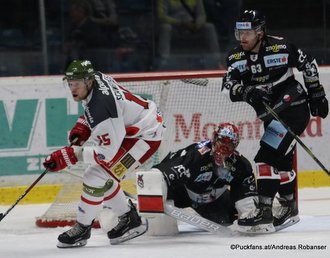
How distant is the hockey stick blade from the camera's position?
5.59 metres

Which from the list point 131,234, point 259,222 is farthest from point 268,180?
point 131,234

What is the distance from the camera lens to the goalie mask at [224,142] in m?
5.64

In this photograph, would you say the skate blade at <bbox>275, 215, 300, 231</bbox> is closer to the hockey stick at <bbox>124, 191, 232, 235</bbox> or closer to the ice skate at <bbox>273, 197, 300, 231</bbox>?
the ice skate at <bbox>273, 197, 300, 231</bbox>

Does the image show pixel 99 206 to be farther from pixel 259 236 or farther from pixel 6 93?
pixel 6 93

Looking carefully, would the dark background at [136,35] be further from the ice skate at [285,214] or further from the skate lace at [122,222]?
the skate lace at [122,222]

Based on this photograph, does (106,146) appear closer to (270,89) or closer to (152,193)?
(152,193)

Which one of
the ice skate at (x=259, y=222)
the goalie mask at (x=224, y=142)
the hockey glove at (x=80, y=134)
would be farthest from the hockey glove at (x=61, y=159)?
the ice skate at (x=259, y=222)

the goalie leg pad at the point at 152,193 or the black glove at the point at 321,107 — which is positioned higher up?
the black glove at the point at 321,107

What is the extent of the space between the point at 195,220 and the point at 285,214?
59cm

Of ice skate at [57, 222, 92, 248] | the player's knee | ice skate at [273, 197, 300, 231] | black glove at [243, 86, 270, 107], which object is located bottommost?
ice skate at [273, 197, 300, 231]

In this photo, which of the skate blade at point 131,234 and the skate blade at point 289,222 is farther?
the skate blade at point 289,222

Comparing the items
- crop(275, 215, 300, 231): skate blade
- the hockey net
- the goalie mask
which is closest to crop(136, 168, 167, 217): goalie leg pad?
the goalie mask

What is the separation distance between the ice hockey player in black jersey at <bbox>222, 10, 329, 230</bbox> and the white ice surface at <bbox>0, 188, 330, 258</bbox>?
0.71ft

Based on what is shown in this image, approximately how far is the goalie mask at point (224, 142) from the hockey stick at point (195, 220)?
0.99 feet
